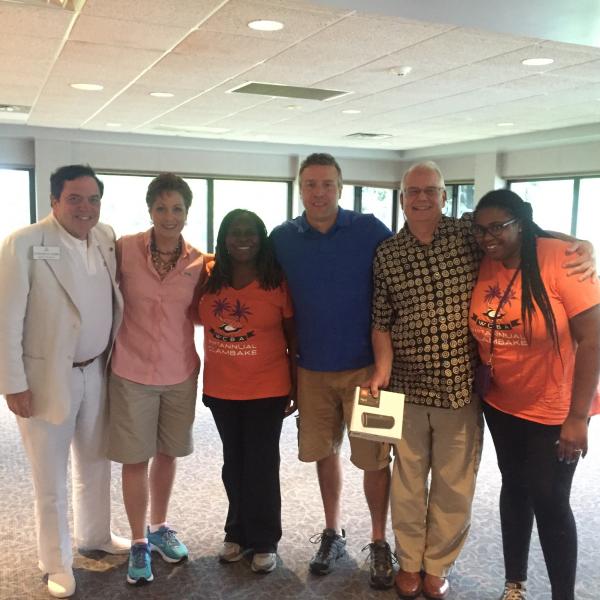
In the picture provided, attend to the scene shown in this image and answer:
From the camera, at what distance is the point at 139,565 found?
2.66 meters

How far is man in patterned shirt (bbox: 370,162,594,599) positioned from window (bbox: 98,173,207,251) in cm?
844

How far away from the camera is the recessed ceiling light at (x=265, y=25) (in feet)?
12.4

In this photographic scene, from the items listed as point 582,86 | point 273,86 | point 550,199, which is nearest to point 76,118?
point 273,86

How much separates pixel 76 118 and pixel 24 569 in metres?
6.64

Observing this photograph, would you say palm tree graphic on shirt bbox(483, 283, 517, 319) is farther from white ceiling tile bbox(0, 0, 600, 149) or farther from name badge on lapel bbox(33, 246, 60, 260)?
white ceiling tile bbox(0, 0, 600, 149)

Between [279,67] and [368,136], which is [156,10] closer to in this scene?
[279,67]

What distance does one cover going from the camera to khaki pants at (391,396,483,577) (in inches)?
96.3

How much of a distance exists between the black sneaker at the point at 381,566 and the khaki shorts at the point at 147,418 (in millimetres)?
905

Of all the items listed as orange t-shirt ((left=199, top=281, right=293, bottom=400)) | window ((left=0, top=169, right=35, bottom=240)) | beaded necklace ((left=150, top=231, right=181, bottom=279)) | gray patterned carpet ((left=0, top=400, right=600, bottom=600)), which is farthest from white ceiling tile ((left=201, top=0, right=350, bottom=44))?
window ((left=0, top=169, right=35, bottom=240))

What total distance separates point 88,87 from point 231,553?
4.69 meters

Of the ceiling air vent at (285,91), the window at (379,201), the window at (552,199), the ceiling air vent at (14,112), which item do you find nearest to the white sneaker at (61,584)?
the ceiling air vent at (285,91)

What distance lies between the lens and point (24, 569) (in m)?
2.74

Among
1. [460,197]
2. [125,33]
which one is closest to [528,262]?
[125,33]

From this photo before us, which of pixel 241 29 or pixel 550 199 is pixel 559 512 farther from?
pixel 550 199
